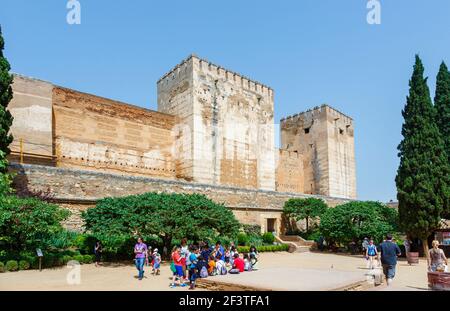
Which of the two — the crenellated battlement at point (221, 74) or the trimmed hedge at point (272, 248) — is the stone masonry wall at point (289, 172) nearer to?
Result: the crenellated battlement at point (221, 74)

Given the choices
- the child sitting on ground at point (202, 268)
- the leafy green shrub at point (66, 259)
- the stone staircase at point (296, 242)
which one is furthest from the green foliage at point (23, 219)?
the stone staircase at point (296, 242)

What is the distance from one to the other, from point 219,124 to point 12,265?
16.2m

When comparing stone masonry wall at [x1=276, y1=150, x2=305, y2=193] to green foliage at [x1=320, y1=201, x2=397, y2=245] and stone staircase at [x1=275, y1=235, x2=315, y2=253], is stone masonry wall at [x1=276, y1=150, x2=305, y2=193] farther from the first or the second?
green foliage at [x1=320, y1=201, x2=397, y2=245]

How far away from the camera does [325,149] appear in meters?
33.5

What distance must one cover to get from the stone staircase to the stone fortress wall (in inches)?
63.5

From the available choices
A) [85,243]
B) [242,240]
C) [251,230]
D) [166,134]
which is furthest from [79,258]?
[166,134]

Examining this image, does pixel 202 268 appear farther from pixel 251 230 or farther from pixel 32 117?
pixel 32 117

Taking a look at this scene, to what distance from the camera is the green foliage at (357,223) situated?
1826 centimetres

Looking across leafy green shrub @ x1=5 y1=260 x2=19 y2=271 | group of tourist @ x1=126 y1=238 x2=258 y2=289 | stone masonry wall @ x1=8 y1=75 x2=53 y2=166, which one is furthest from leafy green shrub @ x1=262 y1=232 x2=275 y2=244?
leafy green shrub @ x1=5 y1=260 x2=19 y2=271

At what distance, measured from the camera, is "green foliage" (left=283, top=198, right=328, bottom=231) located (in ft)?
79.0

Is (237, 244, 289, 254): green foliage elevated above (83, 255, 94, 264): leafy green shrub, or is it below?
below

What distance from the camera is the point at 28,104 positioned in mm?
18188

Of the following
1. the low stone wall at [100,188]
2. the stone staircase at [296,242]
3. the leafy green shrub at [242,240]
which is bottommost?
the stone staircase at [296,242]

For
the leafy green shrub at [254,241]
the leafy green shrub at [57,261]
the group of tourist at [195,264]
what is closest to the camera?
the group of tourist at [195,264]
